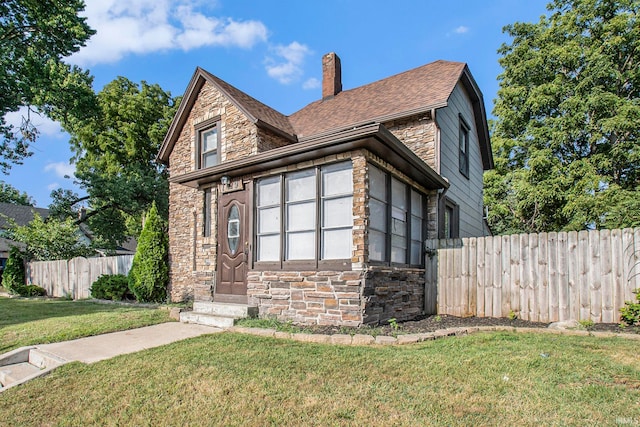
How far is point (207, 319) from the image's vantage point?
6652 millimetres

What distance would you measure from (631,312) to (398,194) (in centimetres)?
415

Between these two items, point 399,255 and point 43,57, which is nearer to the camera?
point 399,255

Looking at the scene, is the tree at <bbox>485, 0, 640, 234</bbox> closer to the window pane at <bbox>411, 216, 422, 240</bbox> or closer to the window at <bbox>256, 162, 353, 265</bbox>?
the window pane at <bbox>411, 216, 422, 240</bbox>

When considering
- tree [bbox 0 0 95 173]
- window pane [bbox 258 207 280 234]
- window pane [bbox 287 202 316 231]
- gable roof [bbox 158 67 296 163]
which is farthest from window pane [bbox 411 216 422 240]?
tree [bbox 0 0 95 173]

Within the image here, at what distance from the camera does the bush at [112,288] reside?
1150cm

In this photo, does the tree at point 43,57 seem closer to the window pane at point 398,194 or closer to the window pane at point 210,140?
the window pane at point 210,140

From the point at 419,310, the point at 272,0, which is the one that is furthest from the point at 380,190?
the point at 272,0

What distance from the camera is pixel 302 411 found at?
117 inches

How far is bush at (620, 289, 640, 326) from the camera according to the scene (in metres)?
5.86

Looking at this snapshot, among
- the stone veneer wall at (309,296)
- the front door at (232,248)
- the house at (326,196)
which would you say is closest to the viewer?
the stone veneer wall at (309,296)

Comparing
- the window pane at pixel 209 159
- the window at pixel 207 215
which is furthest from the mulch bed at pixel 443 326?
the window pane at pixel 209 159

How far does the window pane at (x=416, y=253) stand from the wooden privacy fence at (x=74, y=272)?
9954 millimetres

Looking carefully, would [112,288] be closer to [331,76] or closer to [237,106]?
[237,106]

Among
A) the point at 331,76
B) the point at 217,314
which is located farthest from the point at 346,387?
the point at 331,76
